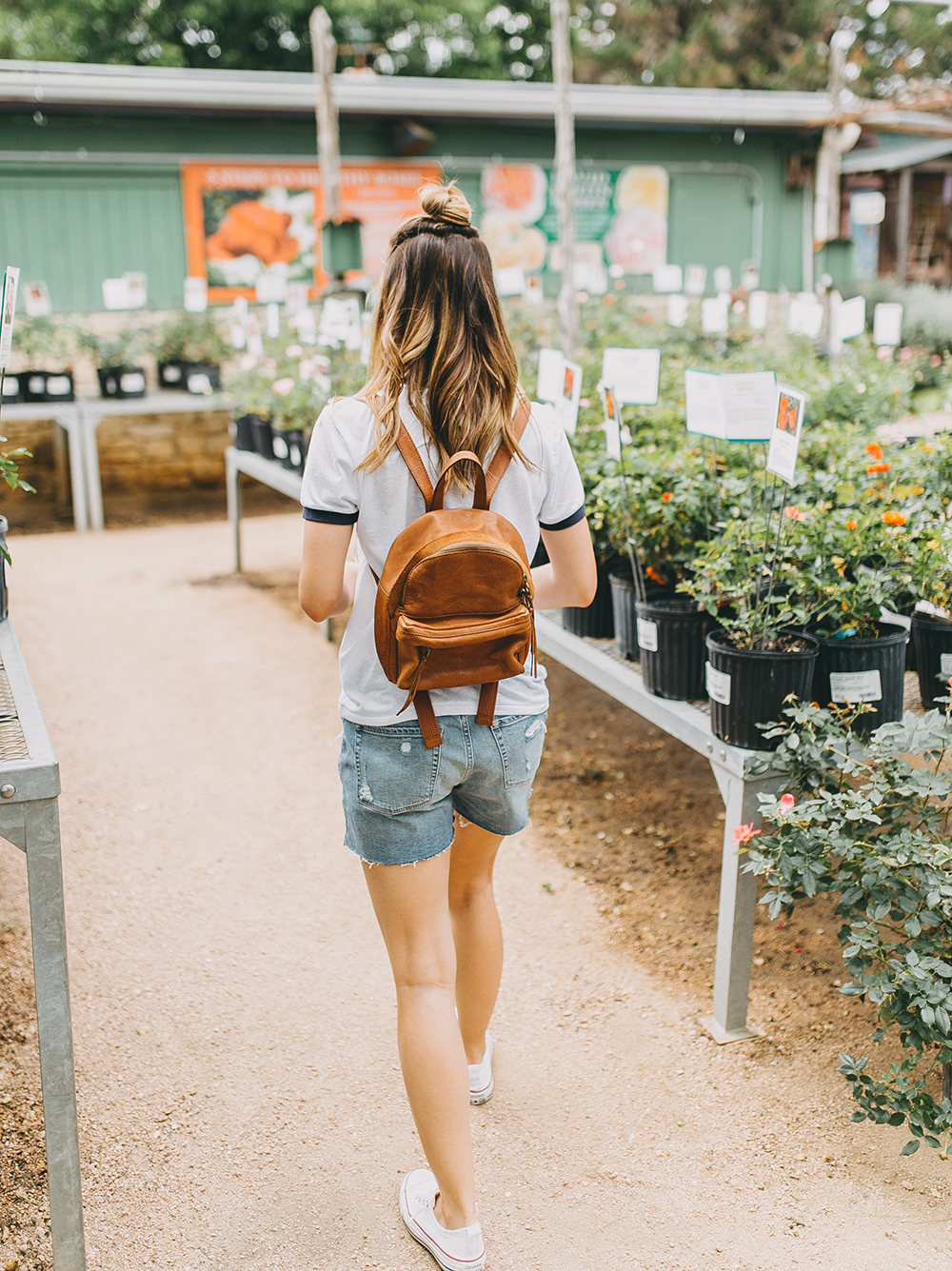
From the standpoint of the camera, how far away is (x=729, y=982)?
7.89 ft

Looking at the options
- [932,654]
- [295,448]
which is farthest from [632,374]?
[295,448]

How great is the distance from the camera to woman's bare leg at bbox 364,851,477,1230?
1.70 metres

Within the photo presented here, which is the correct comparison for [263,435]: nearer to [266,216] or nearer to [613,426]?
[613,426]

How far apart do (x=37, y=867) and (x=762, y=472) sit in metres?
2.09

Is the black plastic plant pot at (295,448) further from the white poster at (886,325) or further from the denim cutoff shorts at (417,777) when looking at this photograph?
the denim cutoff shorts at (417,777)

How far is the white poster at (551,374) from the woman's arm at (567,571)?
60.0 inches

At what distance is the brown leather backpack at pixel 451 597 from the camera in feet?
5.11

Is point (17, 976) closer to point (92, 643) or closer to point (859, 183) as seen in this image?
point (92, 643)

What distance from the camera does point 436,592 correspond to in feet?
5.12

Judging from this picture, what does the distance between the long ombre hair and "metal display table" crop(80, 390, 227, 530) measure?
6.29 m

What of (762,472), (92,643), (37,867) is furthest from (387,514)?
(92,643)

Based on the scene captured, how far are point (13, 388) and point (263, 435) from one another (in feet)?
8.96

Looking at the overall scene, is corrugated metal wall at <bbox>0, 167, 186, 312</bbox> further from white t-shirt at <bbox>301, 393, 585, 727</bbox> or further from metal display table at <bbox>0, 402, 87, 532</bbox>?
white t-shirt at <bbox>301, 393, 585, 727</bbox>

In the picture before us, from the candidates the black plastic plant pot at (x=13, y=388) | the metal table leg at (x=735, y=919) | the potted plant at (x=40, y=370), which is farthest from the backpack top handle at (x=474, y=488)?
the black plastic plant pot at (x=13, y=388)
